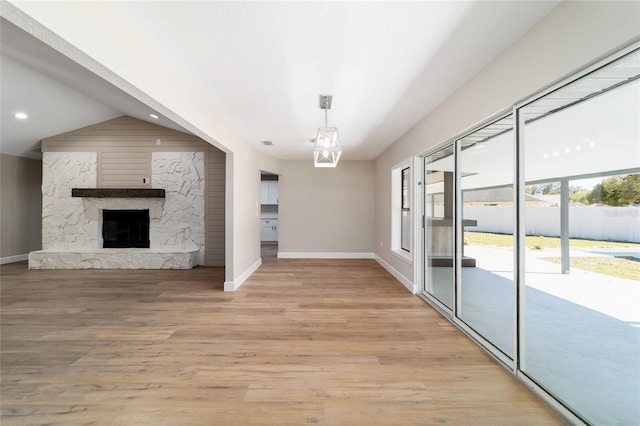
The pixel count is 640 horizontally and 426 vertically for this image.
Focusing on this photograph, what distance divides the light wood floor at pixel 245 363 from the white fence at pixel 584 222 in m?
1.17

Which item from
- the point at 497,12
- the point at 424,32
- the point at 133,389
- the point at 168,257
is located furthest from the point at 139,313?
the point at 497,12

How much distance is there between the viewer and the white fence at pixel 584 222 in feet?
4.72

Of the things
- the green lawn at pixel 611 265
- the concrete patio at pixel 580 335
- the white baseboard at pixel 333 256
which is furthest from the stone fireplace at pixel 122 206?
the green lawn at pixel 611 265

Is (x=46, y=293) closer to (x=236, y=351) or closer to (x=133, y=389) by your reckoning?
(x=133, y=389)

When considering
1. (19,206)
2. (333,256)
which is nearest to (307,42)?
(333,256)

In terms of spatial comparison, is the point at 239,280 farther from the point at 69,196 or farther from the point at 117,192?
the point at 69,196

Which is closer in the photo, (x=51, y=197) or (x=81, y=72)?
(x=81, y=72)

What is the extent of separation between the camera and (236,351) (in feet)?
7.54

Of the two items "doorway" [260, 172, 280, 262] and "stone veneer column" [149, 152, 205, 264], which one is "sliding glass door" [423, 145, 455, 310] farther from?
"doorway" [260, 172, 280, 262]

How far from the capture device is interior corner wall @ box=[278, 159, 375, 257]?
6676 millimetres

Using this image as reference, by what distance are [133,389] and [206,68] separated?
8.81 feet

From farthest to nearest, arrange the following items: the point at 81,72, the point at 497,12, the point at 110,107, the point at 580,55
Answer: the point at 110,107 → the point at 81,72 → the point at 497,12 → the point at 580,55

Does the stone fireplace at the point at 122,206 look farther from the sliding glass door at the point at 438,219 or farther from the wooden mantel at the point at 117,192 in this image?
the sliding glass door at the point at 438,219

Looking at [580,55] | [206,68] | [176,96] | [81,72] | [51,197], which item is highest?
[81,72]
